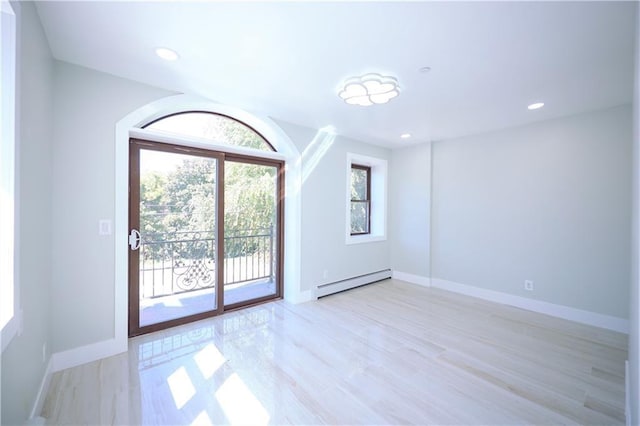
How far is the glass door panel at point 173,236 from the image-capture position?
2717 millimetres

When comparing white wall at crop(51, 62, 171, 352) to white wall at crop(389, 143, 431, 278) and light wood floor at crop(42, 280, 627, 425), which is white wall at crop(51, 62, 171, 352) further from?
white wall at crop(389, 143, 431, 278)

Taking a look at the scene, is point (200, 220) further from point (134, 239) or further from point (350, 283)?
point (350, 283)

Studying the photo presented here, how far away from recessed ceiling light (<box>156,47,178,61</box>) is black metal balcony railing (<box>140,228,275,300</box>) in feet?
5.68

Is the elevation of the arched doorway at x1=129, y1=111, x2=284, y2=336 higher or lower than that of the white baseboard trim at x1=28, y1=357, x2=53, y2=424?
higher

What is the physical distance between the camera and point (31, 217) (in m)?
1.61

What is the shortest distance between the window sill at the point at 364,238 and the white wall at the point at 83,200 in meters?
3.19

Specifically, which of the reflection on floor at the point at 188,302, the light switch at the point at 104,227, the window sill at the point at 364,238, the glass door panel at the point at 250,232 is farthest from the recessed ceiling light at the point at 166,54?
the window sill at the point at 364,238

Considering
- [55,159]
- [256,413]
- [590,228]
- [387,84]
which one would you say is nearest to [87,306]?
[55,159]

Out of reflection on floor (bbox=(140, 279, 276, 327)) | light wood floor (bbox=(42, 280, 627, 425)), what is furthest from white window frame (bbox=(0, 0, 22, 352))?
reflection on floor (bbox=(140, 279, 276, 327))

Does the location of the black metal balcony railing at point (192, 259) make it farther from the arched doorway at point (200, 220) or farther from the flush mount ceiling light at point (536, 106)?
the flush mount ceiling light at point (536, 106)

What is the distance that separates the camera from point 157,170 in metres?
2.79

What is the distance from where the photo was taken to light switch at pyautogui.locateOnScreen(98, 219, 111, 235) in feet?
7.49

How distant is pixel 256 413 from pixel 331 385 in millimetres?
570

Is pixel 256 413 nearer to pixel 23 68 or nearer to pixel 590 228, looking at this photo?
pixel 23 68
